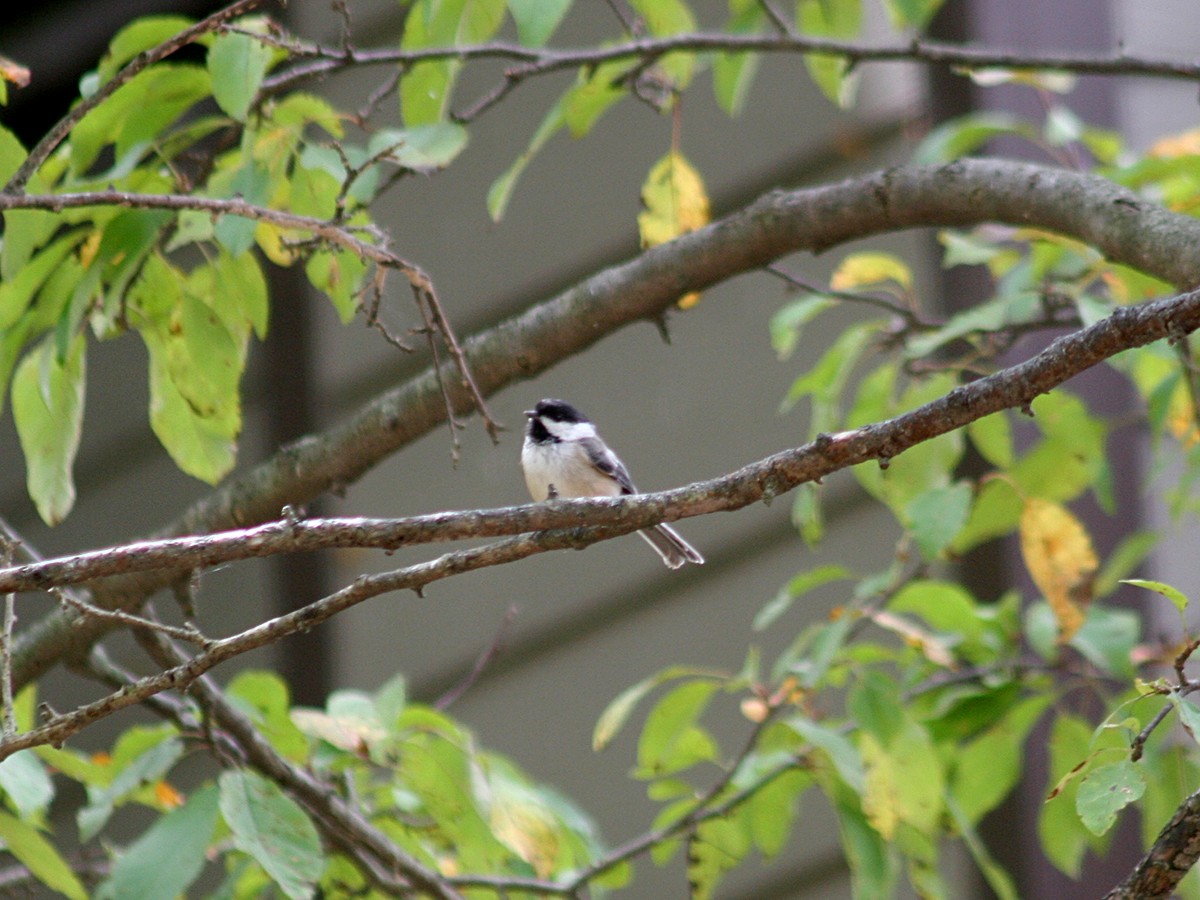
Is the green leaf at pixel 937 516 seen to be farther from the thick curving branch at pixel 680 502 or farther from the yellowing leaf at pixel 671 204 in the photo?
the yellowing leaf at pixel 671 204

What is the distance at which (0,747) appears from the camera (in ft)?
5.73

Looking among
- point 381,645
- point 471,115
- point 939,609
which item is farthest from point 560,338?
point 381,645

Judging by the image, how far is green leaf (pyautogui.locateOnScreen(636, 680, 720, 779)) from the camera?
9.86 feet

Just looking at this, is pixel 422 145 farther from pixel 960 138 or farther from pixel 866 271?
pixel 960 138

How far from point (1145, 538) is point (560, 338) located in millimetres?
1662

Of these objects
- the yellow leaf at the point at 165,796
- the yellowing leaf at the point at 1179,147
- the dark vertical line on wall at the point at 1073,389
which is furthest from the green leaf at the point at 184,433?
the dark vertical line on wall at the point at 1073,389

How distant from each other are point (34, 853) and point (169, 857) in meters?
0.22

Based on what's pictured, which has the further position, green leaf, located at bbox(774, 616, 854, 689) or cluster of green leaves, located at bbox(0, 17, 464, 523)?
green leaf, located at bbox(774, 616, 854, 689)

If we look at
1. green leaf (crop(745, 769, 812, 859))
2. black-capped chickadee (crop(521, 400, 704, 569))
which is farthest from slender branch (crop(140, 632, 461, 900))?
black-capped chickadee (crop(521, 400, 704, 569))

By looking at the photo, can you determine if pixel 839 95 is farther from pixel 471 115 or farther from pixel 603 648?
pixel 603 648

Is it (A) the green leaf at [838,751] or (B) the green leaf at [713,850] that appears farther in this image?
(B) the green leaf at [713,850]

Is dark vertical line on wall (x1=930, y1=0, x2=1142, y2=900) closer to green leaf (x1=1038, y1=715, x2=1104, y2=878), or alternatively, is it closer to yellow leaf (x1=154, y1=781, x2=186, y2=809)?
green leaf (x1=1038, y1=715, x2=1104, y2=878)

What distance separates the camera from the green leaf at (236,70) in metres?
2.35

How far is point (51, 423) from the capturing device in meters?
2.61
